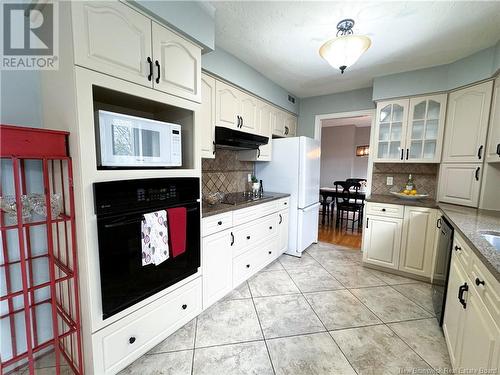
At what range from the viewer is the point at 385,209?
107 inches

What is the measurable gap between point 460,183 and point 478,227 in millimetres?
1184

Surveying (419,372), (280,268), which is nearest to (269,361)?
(419,372)

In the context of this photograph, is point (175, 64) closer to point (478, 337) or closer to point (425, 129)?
point (478, 337)

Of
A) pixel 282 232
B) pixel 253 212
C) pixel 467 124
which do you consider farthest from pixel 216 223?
pixel 467 124

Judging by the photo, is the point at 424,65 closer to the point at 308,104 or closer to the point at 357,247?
the point at 308,104

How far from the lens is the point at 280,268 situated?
9.44ft

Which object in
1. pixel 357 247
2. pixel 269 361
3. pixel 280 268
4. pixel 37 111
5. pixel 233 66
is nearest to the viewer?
pixel 37 111

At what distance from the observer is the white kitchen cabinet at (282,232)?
120 inches

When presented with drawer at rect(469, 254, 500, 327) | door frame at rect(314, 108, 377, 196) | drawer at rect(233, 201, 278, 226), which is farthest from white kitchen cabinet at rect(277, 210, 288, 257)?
drawer at rect(469, 254, 500, 327)

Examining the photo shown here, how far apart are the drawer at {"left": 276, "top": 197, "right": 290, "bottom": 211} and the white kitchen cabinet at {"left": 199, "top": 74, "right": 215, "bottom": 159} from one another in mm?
1185

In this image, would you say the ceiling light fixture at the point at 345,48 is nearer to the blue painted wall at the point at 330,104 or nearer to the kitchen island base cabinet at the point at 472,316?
the kitchen island base cabinet at the point at 472,316

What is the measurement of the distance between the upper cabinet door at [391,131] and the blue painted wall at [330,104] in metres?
0.39

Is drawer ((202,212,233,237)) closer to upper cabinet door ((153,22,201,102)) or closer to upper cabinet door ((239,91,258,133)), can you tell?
upper cabinet door ((153,22,201,102))

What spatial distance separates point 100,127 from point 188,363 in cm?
159
